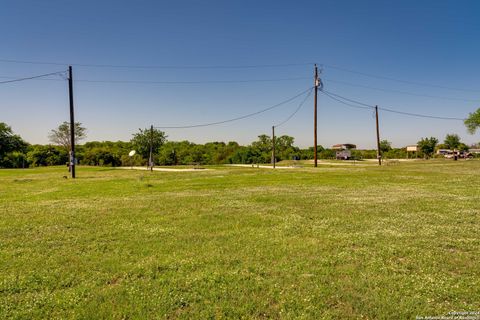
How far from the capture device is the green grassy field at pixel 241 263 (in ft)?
14.2

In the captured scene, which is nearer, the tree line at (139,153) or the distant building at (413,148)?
the tree line at (139,153)

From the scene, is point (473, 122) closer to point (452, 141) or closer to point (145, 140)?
point (452, 141)

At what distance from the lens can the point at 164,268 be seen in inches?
225

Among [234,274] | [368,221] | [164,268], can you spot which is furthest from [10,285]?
[368,221]

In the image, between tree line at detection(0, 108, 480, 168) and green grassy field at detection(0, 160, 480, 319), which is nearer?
green grassy field at detection(0, 160, 480, 319)

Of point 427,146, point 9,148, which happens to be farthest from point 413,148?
point 9,148

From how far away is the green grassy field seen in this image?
432cm

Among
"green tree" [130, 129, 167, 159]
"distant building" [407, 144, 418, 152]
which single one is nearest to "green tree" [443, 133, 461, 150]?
"distant building" [407, 144, 418, 152]

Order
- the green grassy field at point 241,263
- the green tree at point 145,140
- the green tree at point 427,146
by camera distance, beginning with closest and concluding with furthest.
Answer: the green grassy field at point 241,263, the green tree at point 145,140, the green tree at point 427,146

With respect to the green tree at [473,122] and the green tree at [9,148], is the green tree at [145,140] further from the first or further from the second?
the green tree at [473,122]

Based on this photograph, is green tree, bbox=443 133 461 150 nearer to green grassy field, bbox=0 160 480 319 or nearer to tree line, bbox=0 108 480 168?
tree line, bbox=0 108 480 168

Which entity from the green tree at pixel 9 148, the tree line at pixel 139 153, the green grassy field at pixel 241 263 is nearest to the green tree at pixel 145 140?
the tree line at pixel 139 153

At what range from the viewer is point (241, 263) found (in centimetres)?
593

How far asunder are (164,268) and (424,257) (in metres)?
5.48
